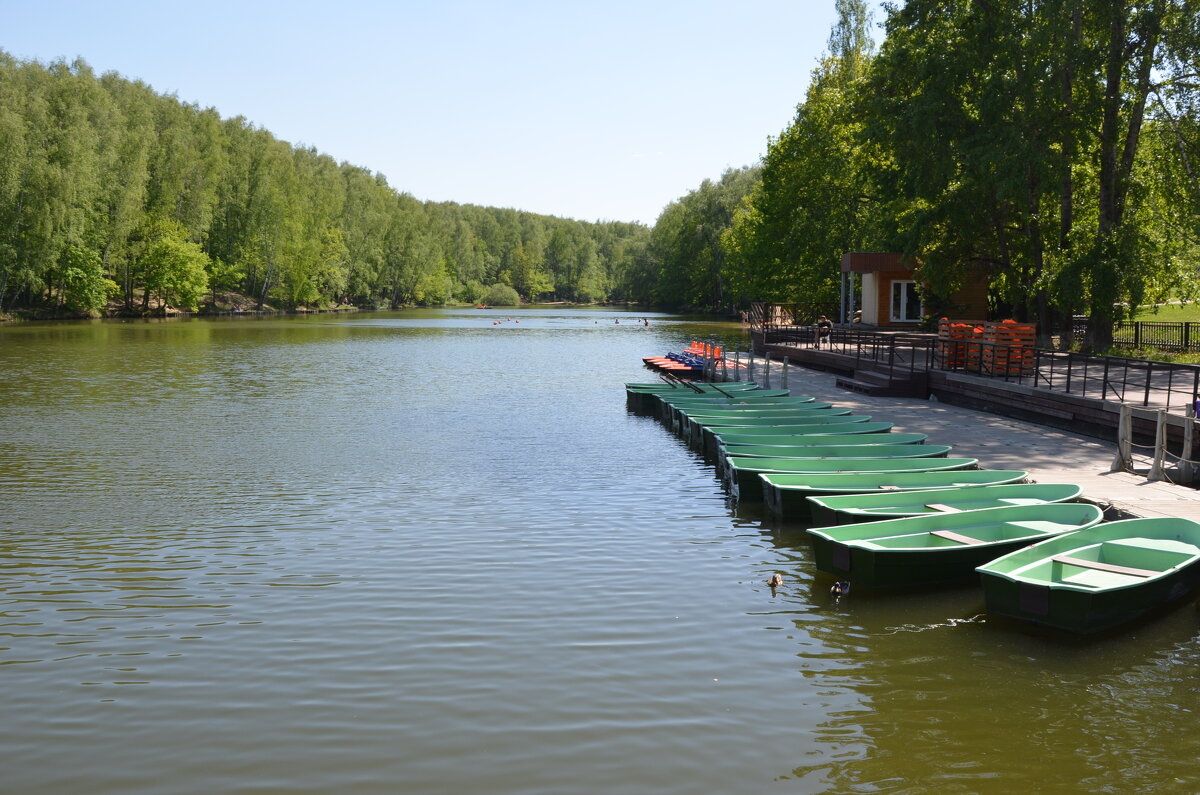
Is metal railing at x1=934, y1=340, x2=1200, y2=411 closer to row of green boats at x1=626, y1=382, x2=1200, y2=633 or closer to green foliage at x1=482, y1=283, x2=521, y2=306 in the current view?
row of green boats at x1=626, y1=382, x2=1200, y2=633

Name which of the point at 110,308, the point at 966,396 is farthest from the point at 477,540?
the point at 110,308

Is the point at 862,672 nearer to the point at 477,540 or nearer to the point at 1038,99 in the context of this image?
the point at 477,540

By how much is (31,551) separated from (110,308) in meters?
75.7

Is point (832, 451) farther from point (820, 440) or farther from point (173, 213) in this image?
point (173, 213)

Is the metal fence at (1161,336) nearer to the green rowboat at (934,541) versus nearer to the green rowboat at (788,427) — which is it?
the green rowboat at (788,427)

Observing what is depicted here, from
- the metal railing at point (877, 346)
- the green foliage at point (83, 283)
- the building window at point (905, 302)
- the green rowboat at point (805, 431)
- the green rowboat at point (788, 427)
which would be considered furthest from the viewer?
the green foliage at point (83, 283)

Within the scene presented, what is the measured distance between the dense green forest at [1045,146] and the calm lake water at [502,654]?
53.6ft

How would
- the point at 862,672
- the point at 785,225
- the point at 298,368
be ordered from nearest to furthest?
the point at 862,672 → the point at 298,368 → the point at 785,225

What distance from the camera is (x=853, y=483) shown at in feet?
43.6

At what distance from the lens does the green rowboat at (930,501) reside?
37.8 feet

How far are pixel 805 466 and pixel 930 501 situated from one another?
2.83 metres

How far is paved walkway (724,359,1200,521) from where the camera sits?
40.5 feet

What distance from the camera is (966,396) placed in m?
23.3

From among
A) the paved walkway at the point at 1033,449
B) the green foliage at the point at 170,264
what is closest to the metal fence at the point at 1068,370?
the paved walkway at the point at 1033,449
